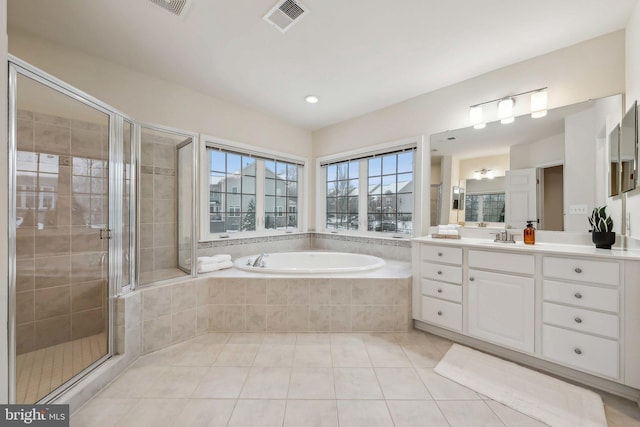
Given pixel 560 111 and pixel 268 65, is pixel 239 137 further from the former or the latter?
pixel 560 111

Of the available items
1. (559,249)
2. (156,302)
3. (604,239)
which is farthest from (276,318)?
(604,239)

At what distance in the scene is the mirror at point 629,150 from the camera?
1.64 m

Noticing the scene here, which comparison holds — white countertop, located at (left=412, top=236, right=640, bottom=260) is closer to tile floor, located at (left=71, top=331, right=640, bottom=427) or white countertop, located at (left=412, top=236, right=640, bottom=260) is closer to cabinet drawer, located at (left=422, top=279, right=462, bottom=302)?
cabinet drawer, located at (left=422, top=279, right=462, bottom=302)

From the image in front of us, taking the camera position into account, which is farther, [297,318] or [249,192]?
[249,192]

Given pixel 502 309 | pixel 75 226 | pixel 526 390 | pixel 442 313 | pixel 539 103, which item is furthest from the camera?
pixel 442 313

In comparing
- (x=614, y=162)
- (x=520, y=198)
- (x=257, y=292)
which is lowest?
(x=257, y=292)

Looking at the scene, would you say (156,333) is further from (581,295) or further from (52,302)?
(581,295)

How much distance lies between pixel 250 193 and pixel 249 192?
19 millimetres

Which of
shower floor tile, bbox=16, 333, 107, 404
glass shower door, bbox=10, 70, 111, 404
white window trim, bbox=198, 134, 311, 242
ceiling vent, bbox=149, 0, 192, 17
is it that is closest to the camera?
shower floor tile, bbox=16, 333, 107, 404

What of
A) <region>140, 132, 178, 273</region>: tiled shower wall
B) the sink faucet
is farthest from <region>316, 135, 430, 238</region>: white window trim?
<region>140, 132, 178, 273</region>: tiled shower wall

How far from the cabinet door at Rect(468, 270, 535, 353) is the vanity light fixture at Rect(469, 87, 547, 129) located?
1.42 meters

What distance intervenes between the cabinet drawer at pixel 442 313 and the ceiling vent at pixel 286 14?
2.52m

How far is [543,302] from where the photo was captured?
1773 mm

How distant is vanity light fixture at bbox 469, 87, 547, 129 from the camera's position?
7.04 feet
